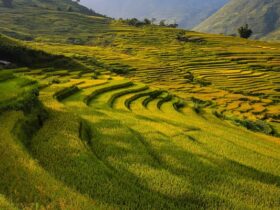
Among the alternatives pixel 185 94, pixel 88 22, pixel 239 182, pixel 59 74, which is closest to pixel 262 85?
pixel 185 94

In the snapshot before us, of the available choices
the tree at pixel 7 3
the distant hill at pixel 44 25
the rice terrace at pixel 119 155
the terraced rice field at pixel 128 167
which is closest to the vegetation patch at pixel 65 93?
the rice terrace at pixel 119 155

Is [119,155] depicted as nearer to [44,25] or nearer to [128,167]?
[128,167]

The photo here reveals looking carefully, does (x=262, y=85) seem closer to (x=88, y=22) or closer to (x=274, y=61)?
(x=274, y=61)

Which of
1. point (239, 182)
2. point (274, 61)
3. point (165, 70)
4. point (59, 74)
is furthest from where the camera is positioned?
point (274, 61)

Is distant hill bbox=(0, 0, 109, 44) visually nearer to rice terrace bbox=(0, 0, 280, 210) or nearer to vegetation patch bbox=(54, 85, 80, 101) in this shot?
rice terrace bbox=(0, 0, 280, 210)

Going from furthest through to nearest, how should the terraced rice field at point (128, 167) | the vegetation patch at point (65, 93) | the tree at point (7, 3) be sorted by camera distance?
1. the tree at point (7, 3)
2. the vegetation patch at point (65, 93)
3. the terraced rice field at point (128, 167)

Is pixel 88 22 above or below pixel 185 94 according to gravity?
above

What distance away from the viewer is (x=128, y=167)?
15.0 m

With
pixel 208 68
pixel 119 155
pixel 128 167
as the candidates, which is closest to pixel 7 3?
pixel 208 68

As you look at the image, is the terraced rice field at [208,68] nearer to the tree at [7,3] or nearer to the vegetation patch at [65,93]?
the vegetation patch at [65,93]

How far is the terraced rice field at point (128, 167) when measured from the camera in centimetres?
1186

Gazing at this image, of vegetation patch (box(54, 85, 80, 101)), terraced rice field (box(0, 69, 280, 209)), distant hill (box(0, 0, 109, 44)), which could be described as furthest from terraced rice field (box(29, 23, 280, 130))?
terraced rice field (box(0, 69, 280, 209))

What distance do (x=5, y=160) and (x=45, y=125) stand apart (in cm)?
687

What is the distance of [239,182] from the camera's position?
1491cm
